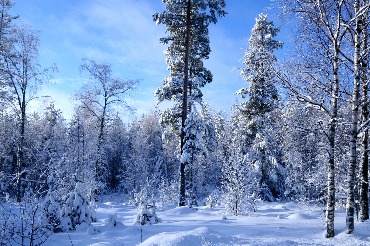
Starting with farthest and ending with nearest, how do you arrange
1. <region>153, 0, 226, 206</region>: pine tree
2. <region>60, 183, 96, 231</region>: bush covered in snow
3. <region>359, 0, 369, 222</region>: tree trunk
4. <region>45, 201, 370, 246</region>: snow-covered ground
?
<region>153, 0, 226, 206</region>: pine tree → <region>60, 183, 96, 231</region>: bush covered in snow → <region>359, 0, 369, 222</region>: tree trunk → <region>45, 201, 370, 246</region>: snow-covered ground

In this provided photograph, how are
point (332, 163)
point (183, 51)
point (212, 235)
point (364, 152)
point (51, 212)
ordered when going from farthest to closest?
point (183, 51)
point (51, 212)
point (364, 152)
point (332, 163)
point (212, 235)

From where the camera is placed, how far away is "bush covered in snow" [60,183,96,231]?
10.4 m

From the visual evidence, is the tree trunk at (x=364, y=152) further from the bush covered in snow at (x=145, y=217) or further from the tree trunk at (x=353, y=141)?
the bush covered in snow at (x=145, y=217)

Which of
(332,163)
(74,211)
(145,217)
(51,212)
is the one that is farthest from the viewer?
(145,217)

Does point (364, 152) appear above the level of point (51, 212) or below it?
above

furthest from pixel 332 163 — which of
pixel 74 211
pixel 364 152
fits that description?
pixel 74 211

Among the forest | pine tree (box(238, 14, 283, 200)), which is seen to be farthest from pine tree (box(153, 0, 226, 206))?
pine tree (box(238, 14, 283, 200))

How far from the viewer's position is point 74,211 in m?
10.6

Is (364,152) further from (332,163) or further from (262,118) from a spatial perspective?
(262,118)

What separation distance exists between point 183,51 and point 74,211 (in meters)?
9.89

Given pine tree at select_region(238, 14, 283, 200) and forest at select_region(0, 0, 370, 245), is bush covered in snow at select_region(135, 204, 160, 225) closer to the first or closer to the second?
forest at select_region(0, 0, 370, 245)

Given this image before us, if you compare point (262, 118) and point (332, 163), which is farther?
point (262, 118)

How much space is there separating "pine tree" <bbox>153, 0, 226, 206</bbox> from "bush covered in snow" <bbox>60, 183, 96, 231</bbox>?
5.72 m

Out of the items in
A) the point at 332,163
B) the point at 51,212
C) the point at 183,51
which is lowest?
the point at 51,212
